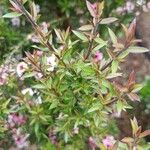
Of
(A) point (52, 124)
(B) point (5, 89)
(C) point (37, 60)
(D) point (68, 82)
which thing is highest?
(C) point (37, 60)

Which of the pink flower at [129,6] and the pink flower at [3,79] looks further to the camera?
the pink flower at [129,6]

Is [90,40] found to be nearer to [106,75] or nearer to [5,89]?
[106,75]

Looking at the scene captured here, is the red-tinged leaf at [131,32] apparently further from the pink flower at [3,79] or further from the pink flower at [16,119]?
the pink flower at [16,119]

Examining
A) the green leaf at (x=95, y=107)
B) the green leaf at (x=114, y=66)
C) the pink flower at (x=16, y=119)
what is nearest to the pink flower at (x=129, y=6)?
the pink flower at (x=16, y=119)

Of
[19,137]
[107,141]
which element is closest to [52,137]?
[19,137]

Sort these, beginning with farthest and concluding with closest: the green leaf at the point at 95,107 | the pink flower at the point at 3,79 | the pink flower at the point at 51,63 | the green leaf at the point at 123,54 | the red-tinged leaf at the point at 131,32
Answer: the pink flower at the point at 3,79, the pink flower at the point at 51,63, the green leaf at the point at 95,107, the green leaf at the point at 123,54, the red-tinged leaf at the point at 131,32

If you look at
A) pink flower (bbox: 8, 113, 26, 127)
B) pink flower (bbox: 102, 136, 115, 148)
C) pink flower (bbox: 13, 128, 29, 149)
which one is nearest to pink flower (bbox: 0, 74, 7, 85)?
pink flower (bbox: 8, 113, 26, 127)

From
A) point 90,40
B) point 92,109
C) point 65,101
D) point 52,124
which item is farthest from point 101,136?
point 90,40

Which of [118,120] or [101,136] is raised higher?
[101,136]
